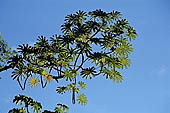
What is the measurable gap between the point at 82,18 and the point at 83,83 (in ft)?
5.08

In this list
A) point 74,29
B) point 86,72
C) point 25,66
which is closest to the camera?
point 25,66

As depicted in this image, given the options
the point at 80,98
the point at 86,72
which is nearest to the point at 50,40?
the point at 86,72

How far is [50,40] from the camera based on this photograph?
715 cm

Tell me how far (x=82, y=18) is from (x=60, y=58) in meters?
1.57

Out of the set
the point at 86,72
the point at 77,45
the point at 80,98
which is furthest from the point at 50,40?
the point at 80,98

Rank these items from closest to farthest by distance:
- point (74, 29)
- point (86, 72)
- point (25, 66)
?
point (25, 66) → point (86, 72) → point (74, 29)

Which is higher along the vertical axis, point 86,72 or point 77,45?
point 77,45

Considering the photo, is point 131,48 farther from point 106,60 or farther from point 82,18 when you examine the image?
point 82,18

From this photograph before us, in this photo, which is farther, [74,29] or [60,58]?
[74,29]

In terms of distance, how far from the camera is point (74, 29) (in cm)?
748

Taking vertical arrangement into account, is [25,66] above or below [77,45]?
below

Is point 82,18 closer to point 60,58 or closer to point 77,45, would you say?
point 77,45

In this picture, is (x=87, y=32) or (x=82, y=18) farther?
(x=82, y=18)

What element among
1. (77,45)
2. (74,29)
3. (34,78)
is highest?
(74,29)
